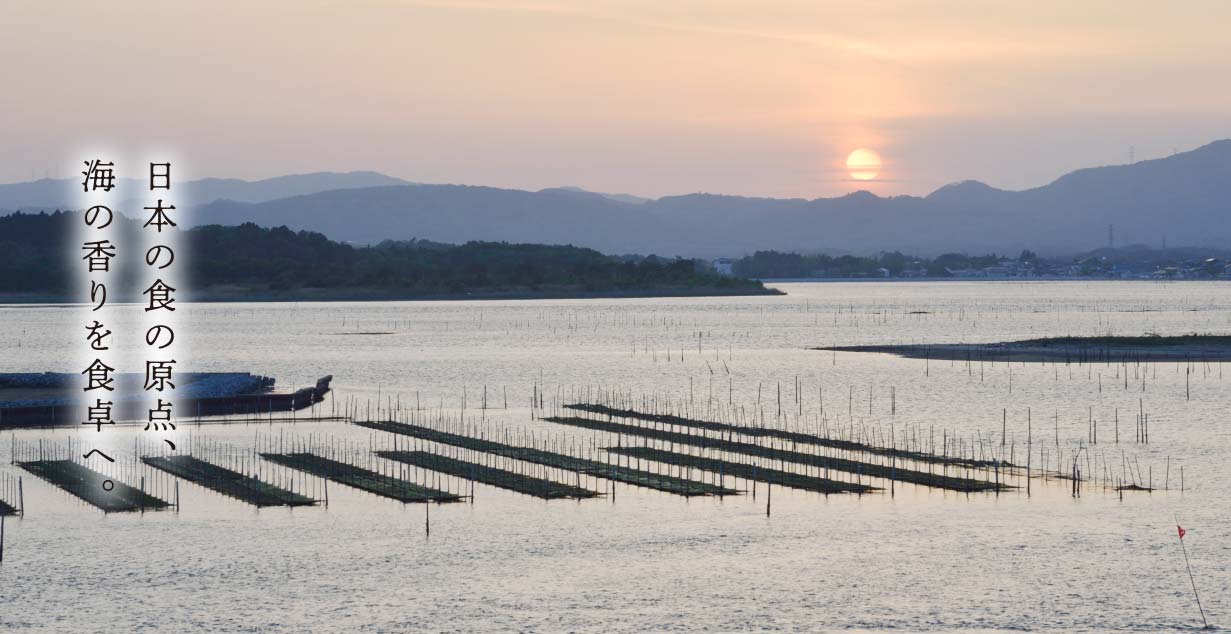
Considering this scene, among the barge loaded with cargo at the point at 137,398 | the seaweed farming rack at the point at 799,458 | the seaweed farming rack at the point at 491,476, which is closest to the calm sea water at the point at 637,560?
the seaweed farming rack at the point at 491,476

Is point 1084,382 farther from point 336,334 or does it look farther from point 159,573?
point 336,334

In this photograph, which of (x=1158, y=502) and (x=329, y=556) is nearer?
(x=329, y=556)

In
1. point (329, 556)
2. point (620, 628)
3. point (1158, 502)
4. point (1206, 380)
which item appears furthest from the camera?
point (1206, 380)

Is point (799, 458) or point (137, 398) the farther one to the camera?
point (137, 398)

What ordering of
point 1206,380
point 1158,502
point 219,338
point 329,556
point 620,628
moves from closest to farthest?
point 620,628, point 329,556, point 1158,502, point 1206,380, point 219,338

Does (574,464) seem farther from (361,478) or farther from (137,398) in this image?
(137,398)

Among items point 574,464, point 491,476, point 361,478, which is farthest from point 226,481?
point 574,464

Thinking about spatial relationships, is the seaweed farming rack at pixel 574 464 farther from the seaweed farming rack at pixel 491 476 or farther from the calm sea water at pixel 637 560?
the seaweed farming rack at pixel 491 476

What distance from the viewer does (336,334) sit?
174875mm

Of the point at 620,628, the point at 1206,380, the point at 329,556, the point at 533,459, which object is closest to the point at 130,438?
the point at 533,459

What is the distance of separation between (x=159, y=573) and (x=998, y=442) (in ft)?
133

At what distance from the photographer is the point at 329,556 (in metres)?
42.1

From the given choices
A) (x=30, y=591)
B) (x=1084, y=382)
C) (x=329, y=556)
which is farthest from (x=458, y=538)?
(x=1084, y=382)

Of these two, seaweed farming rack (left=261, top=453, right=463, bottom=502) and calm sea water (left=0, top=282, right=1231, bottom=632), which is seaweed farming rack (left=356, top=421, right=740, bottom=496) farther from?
seaweed farming rack (left=261, top=453, right=463, bottom=502)
